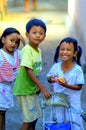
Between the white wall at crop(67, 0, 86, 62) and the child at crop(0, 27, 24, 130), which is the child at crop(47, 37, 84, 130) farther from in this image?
the white wall at crop(67, 0, 86, 62)

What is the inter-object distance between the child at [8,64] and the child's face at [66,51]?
0.47 metres

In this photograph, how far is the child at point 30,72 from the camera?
14.4 feet

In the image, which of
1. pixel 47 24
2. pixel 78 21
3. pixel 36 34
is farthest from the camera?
pixel 47 24

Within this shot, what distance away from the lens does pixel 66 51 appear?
14.2 feet

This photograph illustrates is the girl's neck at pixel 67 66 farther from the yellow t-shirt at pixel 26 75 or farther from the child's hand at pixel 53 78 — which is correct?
the yellow t-shirt at pixel 26 75

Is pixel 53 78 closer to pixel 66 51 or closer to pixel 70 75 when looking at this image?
pixel 70 75

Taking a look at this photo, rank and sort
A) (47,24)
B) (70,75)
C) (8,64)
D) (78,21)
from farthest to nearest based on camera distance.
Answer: (47,24)
(78,21)
(8,64)
(70,75)

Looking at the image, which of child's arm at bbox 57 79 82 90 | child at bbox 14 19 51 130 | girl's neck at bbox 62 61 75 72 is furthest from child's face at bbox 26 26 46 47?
child's arm at bbox 57 79 82 90

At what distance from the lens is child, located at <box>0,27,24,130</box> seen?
4578 millimetres

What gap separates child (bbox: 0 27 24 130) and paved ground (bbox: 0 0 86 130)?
0.89 metres

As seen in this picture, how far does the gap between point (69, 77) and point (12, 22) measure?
8911mm

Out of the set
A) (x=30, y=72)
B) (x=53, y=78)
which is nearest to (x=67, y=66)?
(x=53, y=78)

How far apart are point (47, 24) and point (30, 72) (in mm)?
8529

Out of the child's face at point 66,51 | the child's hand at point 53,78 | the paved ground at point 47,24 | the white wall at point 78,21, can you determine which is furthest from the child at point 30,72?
the white wall at point 78,21
